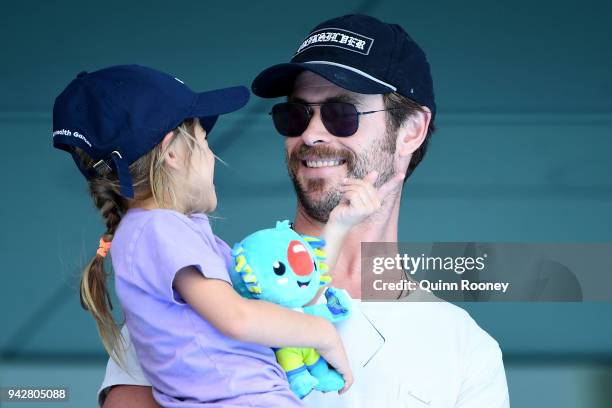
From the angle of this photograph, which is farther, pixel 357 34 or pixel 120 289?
pixel 357 34

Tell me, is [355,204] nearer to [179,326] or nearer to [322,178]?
[322,178]

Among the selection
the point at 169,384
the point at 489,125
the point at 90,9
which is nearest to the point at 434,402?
the point at 169,384

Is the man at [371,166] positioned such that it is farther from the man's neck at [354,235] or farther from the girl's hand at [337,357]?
the girl's hand at [337,357]

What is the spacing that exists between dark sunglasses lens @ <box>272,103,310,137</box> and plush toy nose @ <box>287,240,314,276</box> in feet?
1.91

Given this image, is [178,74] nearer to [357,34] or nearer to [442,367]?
[357,34]

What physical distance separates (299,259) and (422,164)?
279cm

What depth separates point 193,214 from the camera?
2119 millimetres

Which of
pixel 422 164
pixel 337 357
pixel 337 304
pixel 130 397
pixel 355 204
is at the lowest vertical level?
pixel 130 397

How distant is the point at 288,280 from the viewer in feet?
6.77

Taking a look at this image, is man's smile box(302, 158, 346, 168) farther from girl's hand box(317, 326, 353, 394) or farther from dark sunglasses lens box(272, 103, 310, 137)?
girl's hand box(317, 326, 353, 394)

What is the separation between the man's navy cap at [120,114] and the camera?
2062 millimetres

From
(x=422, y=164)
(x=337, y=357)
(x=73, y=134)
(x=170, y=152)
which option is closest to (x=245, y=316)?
(x=337, y=357)

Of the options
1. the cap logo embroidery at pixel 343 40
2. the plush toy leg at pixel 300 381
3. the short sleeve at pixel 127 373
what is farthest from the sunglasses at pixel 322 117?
the plush toy leg at pixel 300 381

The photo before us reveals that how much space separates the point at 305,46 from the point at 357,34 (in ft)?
0.47
